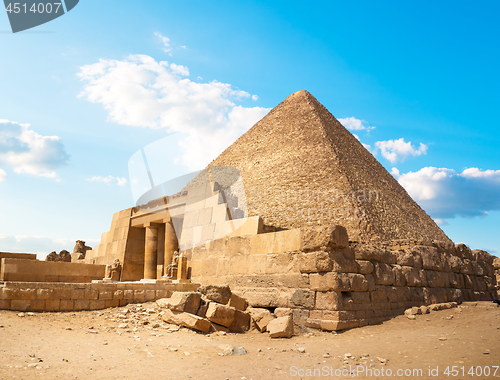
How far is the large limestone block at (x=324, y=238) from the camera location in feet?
21.6

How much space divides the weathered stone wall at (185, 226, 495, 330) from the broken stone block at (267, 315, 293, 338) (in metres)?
0.62

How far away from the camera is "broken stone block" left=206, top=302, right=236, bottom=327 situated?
20.1 ft

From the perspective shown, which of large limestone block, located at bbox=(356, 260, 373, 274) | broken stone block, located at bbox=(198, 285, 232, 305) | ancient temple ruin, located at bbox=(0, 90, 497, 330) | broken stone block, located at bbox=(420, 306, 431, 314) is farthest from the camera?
broken stone block, located at bbox=(420, 306, 431, 314)

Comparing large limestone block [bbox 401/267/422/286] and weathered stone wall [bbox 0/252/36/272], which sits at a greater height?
weathered stone wall [bbox 0/252/36/272]

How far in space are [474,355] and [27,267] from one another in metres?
7.43

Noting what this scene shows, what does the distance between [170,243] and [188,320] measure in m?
7.60

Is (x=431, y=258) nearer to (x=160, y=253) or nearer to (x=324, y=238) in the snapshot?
(x=324, y=238)

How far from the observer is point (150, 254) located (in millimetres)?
14578

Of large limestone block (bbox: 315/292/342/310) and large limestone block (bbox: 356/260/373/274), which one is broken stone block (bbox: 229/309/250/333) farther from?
large limestone block (bbox: 356/260/373/274)

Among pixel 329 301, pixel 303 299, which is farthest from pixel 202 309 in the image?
pixel 329 301

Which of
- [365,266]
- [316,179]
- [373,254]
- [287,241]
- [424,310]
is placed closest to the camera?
[365,266]

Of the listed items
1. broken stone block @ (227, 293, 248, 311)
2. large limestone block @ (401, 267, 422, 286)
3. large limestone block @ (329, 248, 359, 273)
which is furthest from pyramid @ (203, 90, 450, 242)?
broken stone block @ (227, 293, 248, 311)

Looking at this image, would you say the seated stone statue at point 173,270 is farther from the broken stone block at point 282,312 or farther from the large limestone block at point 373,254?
the large limestone block at point 373,254

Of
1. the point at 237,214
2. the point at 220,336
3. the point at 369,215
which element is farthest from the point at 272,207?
the point at 220,336
